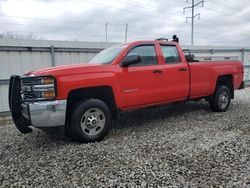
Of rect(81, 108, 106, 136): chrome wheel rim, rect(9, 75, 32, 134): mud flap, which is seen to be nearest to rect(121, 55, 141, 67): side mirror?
rect(81, 108, 106, 136): chrome wheel rim

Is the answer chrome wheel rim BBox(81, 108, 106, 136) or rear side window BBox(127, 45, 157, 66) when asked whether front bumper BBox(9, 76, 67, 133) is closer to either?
chrome wheel rim BBox(81, 108, 106, 136)

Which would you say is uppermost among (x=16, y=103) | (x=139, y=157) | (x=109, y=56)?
(x=109, y=56)

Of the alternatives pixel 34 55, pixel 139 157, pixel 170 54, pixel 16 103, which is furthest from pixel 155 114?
pixel 34 55

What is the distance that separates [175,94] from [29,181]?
362 centimetres

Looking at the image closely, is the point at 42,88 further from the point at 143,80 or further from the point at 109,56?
the point at 143,80

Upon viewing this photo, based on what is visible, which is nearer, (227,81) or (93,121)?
(93,121)

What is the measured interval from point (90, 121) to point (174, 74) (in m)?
2.30

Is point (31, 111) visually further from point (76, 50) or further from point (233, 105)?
point (233, 105)

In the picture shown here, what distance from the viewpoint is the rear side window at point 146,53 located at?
4777mm

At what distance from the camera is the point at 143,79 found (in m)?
4.64

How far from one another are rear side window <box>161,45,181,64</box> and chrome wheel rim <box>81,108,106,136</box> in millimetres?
2084

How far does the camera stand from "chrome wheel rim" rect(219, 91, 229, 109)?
20.8 feet

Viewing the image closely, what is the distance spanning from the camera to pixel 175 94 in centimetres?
525

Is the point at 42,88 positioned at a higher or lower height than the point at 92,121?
higher
